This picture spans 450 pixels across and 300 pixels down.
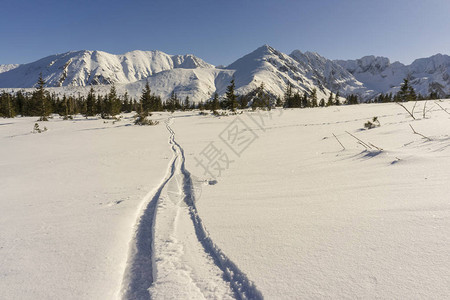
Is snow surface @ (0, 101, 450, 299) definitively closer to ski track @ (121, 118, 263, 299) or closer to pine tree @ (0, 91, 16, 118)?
ski track @ (121, 118, 263, 299)

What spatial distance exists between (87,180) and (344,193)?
4421mm

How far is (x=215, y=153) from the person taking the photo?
21.4ft

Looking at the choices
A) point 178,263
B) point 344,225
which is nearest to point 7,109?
point 178,263

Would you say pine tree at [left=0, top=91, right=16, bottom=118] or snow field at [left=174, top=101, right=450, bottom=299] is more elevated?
pine tree at [left=0, top=91, right=16, bottom=118]

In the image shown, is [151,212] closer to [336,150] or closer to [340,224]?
[340,224]

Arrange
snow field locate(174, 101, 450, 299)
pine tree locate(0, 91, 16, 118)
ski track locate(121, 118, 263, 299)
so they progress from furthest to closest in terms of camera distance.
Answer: pine tree locate(0, 91, 16, 118)
ski track locate(121, 118, 263, 299)
snow field locate(174, 101, 450, 299)

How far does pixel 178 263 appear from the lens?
6.04 feet

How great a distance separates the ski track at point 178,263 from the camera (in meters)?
1.52

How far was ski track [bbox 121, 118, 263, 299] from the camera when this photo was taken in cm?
152

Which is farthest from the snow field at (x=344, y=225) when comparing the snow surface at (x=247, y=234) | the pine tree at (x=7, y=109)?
the pine tree at (x=7, y=109)

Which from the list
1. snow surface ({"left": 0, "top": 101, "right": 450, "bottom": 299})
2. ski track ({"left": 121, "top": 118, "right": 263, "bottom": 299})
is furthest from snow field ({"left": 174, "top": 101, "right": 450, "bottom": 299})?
ski track ({"left": 121, "top": 118, "right": 263, "bottom": 299})

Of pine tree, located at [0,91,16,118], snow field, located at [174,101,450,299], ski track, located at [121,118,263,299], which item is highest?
pine tree, located at [0,91,16,118]

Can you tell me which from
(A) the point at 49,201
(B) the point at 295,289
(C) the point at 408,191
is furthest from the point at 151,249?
(C) the point at 408,191

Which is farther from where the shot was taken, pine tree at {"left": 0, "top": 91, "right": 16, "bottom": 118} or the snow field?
pine tree at {"left": 0, "top": 91, "right": 16, "bottom": 118}
